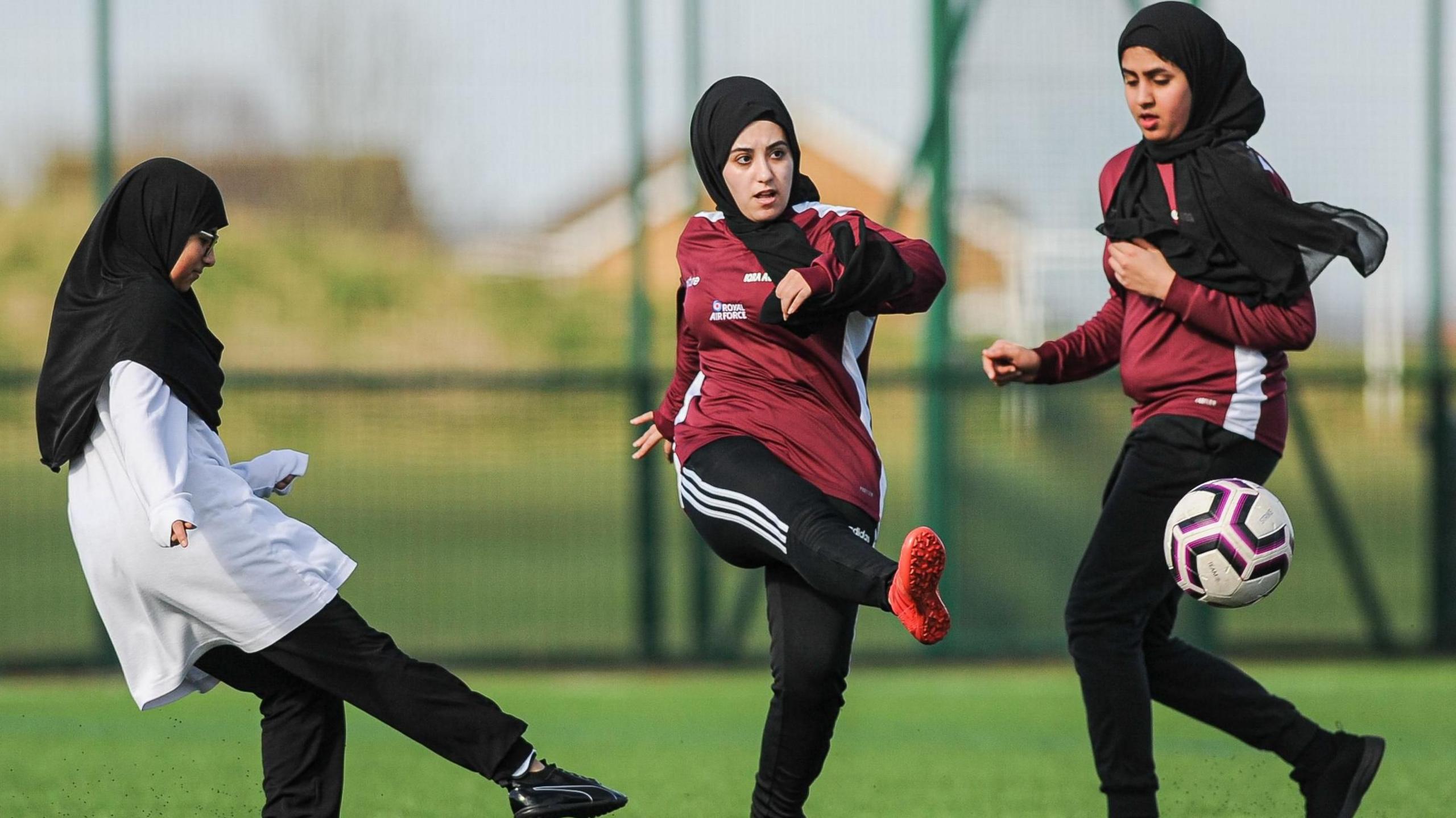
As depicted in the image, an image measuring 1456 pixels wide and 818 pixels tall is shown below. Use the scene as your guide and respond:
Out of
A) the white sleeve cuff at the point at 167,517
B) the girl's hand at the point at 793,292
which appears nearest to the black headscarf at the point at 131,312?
the white sleeve cuff at the point at 167,517

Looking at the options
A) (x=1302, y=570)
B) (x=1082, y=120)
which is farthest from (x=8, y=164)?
(x=1302, y=570)

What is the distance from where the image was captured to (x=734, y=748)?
7.43m

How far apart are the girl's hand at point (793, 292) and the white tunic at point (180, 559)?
1288 millimetres

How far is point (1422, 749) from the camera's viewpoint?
23.5 ft

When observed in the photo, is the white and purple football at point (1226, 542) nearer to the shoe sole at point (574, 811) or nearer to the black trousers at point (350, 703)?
the shoe sole at point (574, 811)

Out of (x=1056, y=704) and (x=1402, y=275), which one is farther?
(x=1402, y=275)

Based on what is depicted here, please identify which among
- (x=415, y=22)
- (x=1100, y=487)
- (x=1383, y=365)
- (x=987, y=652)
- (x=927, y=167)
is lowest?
(x=987, y=652)

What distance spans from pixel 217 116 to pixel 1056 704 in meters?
5.63

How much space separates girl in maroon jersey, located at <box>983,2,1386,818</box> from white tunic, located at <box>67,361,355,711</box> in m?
1.98

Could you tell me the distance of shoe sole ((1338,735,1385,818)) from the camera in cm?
488

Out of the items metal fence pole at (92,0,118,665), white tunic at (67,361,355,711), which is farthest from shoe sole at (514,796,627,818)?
metal fence pole at (92,0,118,665)

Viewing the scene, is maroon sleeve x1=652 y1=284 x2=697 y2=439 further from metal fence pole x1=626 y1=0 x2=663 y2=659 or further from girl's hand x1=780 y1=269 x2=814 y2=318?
metal fence pole x1=626 y1=0 x2=663 y2=659

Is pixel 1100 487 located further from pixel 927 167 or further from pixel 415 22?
pixel 415 22

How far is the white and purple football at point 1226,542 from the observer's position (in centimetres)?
454
